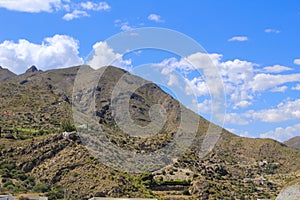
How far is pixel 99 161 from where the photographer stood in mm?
53312

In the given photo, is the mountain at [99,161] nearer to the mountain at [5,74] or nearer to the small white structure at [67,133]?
the small white structure at [67,133]

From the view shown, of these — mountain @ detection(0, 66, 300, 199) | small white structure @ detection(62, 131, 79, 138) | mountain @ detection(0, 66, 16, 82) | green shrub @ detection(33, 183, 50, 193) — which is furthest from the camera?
mountain @ detection(0, 66, 16, 82)

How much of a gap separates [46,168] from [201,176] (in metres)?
18.8

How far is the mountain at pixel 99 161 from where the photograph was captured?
49.6 meters

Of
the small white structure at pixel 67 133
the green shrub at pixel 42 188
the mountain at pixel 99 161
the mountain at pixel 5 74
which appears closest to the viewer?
the green shrub at pixel 42 188

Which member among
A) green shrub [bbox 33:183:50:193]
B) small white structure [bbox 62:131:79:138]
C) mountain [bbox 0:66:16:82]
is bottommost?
green shrub [bbox 33:183:50:193]

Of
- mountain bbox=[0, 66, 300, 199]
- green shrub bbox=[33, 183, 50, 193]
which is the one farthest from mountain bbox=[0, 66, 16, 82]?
green shrub bbox=[33, 183, 50, 193]

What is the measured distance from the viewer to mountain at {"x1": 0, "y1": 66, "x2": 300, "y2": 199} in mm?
49562

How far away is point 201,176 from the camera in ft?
192

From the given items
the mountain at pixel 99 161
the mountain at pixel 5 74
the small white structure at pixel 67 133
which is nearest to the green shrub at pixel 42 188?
the mountain at pixel 99 161

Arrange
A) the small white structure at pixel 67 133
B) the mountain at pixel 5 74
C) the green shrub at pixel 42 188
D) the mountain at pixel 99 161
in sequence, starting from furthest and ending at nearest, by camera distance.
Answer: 1. the mountain at pixel 5 74
2. the small white structure at pixel 67 133
3. the mountain at pixel 99 161
4. the green shrub at pixel 42 188

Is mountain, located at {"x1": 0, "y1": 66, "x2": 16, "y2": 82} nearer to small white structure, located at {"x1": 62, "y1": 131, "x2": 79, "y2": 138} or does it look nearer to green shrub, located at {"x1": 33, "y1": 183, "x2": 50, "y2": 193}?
A: small white structure, located at {"x1": 62, "y1": 131, "x2": 79, "y2": 138}

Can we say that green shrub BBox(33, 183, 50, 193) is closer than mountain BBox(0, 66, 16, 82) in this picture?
Yes

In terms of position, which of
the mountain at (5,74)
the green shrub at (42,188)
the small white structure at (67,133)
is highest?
the mountain at (5,74)
